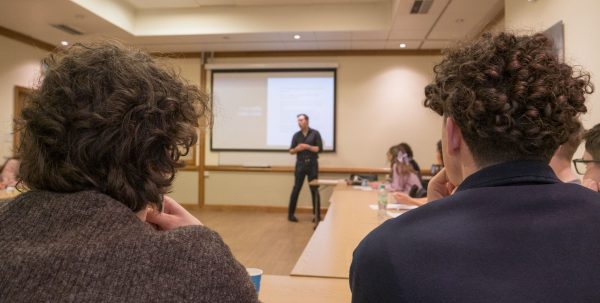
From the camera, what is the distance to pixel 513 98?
83cm

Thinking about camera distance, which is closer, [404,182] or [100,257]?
[100,257]

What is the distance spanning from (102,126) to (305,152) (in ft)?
20.5

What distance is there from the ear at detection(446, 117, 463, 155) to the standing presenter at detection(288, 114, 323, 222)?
5.89m

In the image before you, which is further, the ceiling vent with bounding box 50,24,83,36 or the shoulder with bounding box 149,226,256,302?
the ceiling vent with bounding box 50,24,83,36

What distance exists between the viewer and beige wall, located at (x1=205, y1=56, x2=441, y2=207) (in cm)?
749

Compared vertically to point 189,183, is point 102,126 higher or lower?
higher

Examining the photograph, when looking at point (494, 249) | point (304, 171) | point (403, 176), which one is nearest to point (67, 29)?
point (304, 171)

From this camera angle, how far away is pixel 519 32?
3.11 feet

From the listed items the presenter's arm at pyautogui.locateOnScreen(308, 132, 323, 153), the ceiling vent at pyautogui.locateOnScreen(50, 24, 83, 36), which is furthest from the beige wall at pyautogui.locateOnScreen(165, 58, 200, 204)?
the presenter's arm at pyautogui.locateOnScreen(308, 132, 323, 153)

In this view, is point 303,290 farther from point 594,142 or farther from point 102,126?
point 594,142

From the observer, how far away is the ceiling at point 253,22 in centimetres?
576

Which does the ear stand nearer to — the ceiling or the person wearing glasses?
the person wearing glasses

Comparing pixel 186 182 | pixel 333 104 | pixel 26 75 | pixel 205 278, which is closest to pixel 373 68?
pixel 333 104

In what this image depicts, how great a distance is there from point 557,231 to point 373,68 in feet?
23.1
